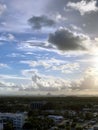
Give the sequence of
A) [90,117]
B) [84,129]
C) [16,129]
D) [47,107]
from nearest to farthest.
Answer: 1. [84,129]
2. [16,129]
3. [90,117]
4. [47,107]

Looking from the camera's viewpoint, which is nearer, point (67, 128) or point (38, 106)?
point (67, 128)

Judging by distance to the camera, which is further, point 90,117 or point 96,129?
point 90,117

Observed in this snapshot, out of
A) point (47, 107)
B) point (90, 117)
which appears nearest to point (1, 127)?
point (90, 117)

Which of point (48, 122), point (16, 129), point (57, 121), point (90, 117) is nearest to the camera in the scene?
point (16, 129)

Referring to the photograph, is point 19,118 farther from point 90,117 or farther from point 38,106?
point 38,106

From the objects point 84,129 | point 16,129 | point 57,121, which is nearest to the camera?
point 84,129

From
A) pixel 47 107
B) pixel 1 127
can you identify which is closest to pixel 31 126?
pixel 1 127

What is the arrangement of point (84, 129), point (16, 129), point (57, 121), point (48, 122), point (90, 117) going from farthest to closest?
point (90, 117), point (57, 121), point (48, 122), point (16, 129), point (84, 129)

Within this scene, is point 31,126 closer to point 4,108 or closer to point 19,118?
point 19,118
